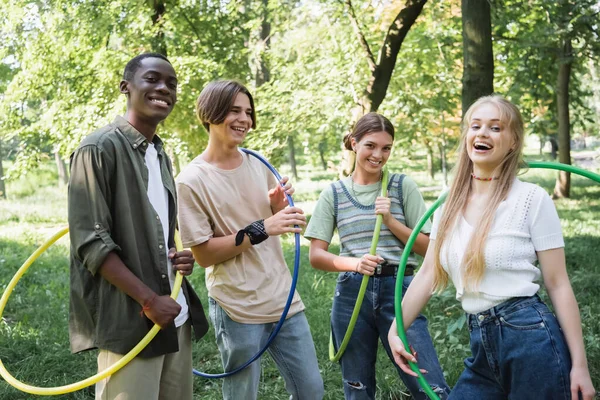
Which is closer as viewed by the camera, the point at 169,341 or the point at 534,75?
the point at 169,341

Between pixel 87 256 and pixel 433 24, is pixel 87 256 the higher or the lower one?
the lower one

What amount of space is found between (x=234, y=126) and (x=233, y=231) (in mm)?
557

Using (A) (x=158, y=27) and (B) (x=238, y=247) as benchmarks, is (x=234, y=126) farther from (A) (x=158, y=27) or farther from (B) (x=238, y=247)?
(A) (x=158, y=27)

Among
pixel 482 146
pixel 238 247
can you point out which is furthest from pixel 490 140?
pixel 238 247

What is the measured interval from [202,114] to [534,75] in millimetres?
11541

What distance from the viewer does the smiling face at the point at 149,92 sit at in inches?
114

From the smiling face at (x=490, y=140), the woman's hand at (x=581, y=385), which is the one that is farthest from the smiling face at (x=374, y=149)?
the woman's hand at (x=581, y=385)

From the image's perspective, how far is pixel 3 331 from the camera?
20.6ft

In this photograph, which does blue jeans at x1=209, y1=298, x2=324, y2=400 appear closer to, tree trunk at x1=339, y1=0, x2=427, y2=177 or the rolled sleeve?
the rolled sleeve

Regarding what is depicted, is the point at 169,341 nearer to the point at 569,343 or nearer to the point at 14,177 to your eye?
the point at 569,343

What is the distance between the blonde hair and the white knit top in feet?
0.11

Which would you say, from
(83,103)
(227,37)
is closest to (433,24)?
(227,37)

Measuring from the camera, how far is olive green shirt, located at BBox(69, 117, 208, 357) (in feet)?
8.42

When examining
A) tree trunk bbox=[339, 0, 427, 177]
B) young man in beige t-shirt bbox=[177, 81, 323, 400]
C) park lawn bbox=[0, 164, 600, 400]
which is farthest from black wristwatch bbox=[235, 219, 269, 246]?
tree trunk bbox=[339, 0, 427, 177]
